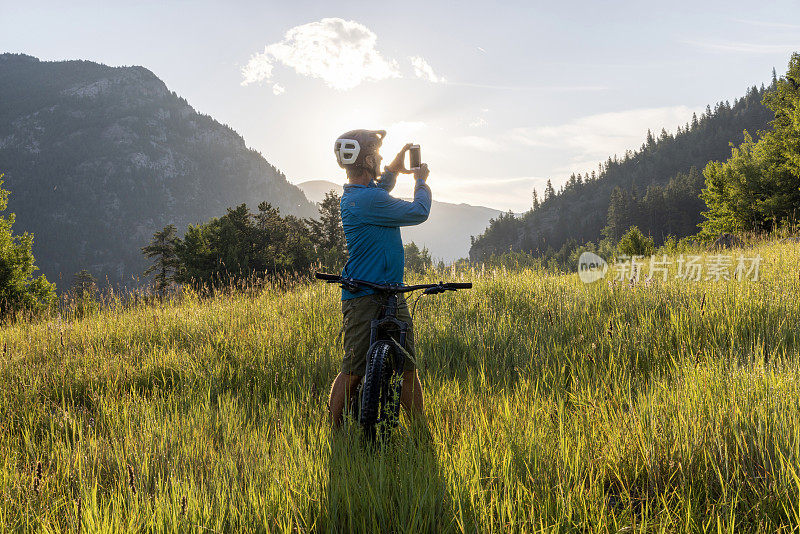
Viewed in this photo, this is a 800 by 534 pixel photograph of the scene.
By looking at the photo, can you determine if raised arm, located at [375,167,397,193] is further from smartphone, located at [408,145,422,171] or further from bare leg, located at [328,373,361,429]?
bare leg, located at [328,373,361,429]

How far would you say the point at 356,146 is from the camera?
3553 mm

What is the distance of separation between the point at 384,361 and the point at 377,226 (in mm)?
1103

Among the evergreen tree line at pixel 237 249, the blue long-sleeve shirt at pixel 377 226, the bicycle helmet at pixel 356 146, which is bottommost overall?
the blue long-sleeve shirt at pixel 377 226

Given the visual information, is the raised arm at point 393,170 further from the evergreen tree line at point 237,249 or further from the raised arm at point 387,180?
the evergreen tree line at point 237,249

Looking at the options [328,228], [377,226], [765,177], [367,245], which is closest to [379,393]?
[367,245]

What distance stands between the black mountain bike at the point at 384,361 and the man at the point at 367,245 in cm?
12

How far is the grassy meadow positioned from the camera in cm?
226

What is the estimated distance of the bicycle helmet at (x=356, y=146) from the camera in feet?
Result: 11.6

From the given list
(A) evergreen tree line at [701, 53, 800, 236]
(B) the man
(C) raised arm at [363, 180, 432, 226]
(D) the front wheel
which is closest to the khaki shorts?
(B) the man

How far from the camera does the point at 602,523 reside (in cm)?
205

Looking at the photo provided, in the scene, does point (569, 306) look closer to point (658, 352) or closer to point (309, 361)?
point (658, 352)

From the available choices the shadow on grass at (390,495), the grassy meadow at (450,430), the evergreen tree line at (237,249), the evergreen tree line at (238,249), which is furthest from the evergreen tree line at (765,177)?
the evergreen tree line at (237,249)

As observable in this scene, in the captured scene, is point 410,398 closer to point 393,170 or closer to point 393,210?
point 393,210

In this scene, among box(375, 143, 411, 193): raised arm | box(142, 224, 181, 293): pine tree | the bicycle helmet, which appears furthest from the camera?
box(142, 224, 181, 293): pine tree
